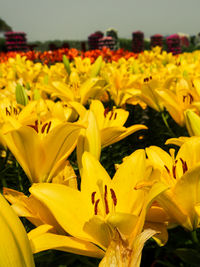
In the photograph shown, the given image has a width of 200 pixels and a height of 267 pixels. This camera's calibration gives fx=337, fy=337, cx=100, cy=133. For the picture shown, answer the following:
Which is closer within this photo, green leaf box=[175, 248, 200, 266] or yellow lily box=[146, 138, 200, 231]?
yellow lily box=[146, 138, 200, 231]

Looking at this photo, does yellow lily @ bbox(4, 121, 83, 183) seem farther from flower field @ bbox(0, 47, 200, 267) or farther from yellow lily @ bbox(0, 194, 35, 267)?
yellow lily @ bbox(0, 194, 35, 267)

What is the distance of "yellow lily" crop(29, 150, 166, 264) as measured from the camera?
524mm

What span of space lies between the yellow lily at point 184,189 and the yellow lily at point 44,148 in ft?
0.70

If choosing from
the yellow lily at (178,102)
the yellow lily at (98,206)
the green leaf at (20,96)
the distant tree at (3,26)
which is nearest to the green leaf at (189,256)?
the yellow lily at (98,206)

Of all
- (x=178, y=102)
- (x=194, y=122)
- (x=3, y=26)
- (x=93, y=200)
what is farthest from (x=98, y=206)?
(x=3, y=26)

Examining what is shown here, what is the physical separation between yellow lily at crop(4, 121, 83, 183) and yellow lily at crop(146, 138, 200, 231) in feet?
0.70

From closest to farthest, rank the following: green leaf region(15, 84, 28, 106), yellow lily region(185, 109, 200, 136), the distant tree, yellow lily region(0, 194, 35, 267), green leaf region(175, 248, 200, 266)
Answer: yellow lily region(0, 194, 35, 267) → green leaf region(175, 248, 200, 266) → yellow lily region(185, 109, 200, 136) → green leaf region(15, 84, 28, 106) → the distant tree

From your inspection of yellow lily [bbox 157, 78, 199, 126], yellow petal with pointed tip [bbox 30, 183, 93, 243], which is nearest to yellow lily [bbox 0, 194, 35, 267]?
yellow petal with pointed tip [bbox 30, 183, 93, 243]

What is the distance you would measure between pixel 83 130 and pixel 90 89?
0.65 m

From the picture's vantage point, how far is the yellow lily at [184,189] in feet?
1.93

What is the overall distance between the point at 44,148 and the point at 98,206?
0.23m

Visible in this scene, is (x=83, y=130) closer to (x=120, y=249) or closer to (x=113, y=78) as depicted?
(x=120, y=249)

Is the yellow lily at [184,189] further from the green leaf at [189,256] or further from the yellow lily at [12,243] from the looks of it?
the yellow lily at [12,243]

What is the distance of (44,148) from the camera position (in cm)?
79
